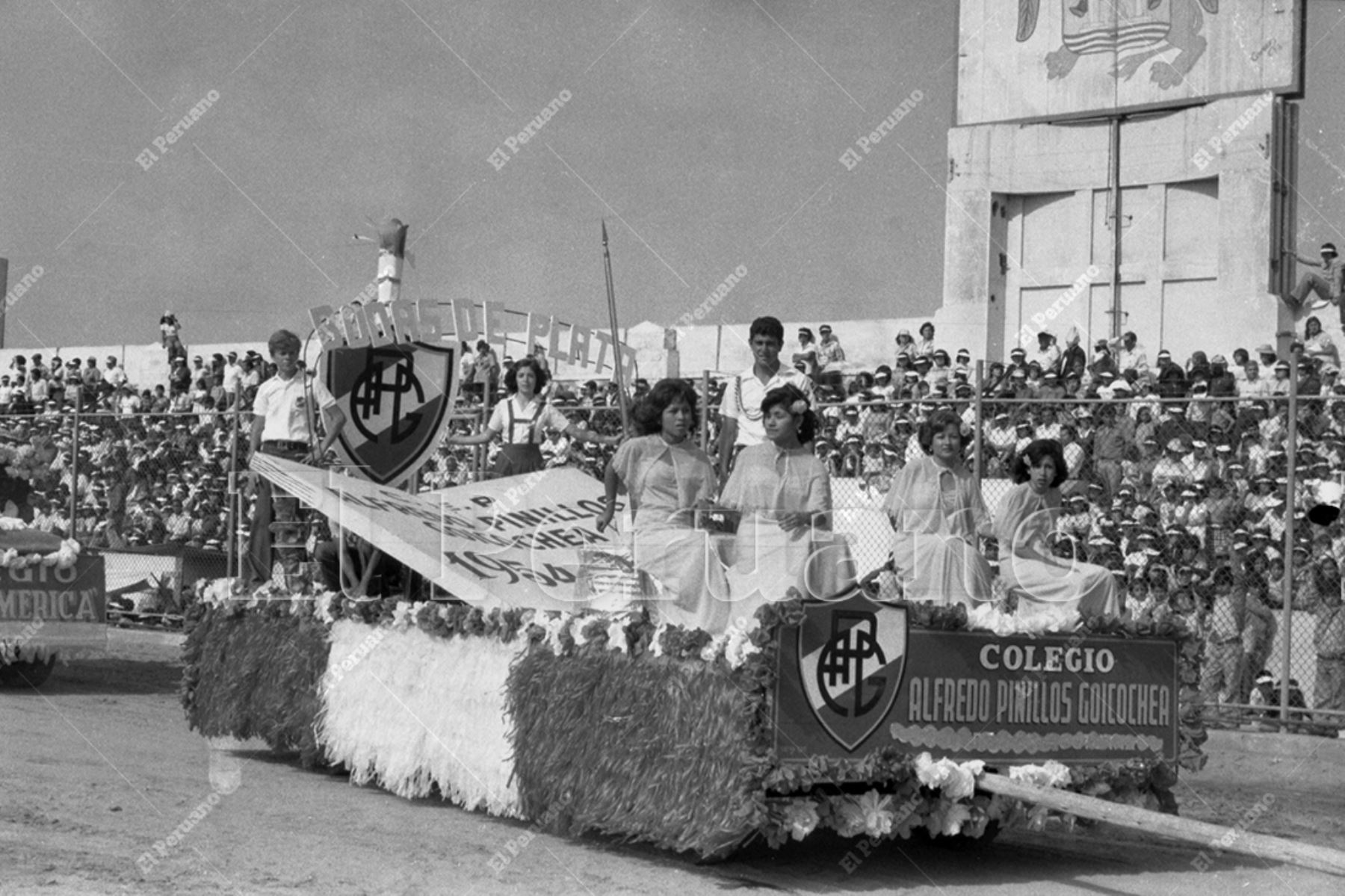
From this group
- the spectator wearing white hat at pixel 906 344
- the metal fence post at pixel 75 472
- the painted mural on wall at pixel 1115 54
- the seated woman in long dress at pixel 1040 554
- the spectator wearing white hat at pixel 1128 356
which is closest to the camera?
the seated woman in long dress at pixel 1040 554

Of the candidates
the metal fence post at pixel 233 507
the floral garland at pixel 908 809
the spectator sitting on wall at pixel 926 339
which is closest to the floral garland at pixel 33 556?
the metal fence post at pixel 233 507

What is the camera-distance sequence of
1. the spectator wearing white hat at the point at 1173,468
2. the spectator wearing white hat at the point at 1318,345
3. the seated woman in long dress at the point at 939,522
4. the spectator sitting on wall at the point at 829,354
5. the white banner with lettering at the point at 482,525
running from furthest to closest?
the spectator sitting on wall at the point at 829,354 → the spectator wearing white hat at the point at 1318,345 → the spectator wearing white hat at the point at 1173,468 → the white banner with lettering at the point at 482,525 → the seated woman in long dress at the point at 939,522

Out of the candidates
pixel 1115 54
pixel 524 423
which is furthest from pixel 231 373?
pixel 1115 54

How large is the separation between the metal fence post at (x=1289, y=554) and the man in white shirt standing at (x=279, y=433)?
21.0 ft

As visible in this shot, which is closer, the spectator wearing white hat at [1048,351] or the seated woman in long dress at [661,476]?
the seated woman in long dress at [661,476]

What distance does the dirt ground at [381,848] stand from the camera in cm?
706

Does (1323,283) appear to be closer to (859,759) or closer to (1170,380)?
(1170,380)

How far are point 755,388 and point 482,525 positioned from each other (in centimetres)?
167

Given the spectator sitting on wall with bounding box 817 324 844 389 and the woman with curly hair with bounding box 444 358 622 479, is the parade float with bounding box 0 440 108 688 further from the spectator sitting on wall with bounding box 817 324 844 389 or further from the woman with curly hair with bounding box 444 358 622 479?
the spectator sitting on wall with bounding box 817 324 844 389

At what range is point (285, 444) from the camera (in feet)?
41.9

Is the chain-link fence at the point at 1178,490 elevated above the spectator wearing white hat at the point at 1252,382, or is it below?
below

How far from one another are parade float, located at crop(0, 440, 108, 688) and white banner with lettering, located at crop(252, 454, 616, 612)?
12.2 feet

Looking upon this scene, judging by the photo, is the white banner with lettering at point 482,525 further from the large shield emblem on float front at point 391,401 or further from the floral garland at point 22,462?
the floral garland at point 22,462

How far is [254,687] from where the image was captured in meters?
10.4
